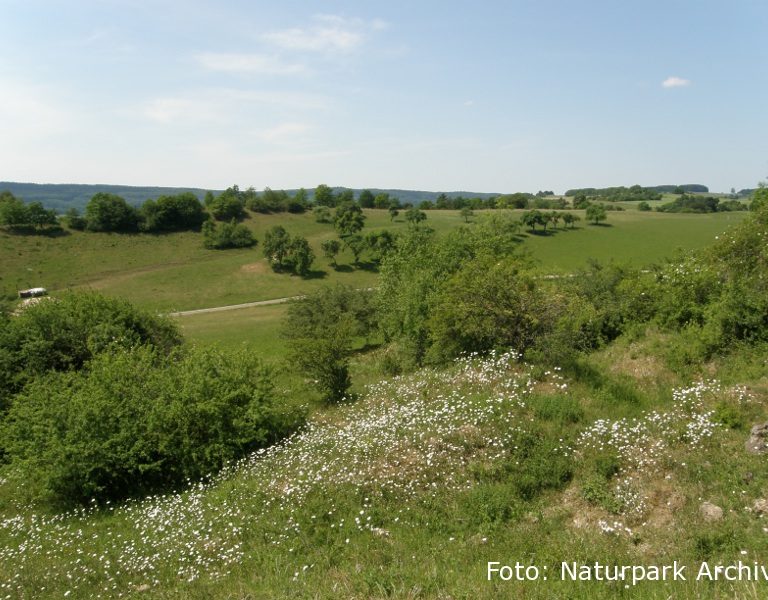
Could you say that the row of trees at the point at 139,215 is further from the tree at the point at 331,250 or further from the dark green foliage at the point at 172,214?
the tree at the point at 331,250

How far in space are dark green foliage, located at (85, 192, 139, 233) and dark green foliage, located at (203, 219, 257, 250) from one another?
52.5ft

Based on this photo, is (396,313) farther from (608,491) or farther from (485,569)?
(485,569)

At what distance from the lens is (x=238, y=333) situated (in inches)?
2213

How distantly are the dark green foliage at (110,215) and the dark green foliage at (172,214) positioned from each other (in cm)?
263

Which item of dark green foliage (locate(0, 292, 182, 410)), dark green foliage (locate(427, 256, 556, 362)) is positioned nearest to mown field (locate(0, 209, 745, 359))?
dark green foliage (locate(0, 292, 182, 410))

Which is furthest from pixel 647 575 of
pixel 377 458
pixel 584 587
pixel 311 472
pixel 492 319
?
pixel 492 319

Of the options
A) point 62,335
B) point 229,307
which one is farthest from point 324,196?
point 62,335

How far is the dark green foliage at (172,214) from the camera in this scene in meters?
108

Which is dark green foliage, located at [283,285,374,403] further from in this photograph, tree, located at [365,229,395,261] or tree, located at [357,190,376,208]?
tree, located at [357,190,376,208]

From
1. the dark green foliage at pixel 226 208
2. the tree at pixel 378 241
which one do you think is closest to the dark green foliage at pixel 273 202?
the dark green foliage at pixel 226 208

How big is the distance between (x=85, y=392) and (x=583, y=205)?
160998mm

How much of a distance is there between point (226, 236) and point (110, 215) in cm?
2479

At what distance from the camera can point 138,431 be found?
627 inches

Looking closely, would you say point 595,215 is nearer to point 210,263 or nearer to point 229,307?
point 210,263
